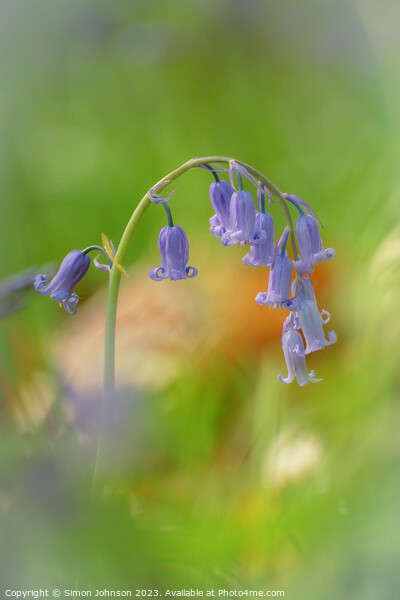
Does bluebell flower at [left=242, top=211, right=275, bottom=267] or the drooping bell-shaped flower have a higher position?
bluebell flower at [left=242, top=211, right=275, bottom=267]

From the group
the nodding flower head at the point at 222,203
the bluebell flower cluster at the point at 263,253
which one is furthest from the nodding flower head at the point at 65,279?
the nodding flower head at the point at 222,203

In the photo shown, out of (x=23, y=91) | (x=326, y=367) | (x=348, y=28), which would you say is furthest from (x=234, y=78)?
(x=326, y=367)

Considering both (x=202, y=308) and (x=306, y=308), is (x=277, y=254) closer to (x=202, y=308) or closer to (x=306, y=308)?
(x=306, y=308)

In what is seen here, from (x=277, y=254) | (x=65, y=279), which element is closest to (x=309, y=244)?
(x=277, y=254)

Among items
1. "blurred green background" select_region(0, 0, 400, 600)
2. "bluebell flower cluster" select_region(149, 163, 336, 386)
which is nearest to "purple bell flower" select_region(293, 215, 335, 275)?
"bluebell flower cluster" select_region(149, 163, 336, 386)

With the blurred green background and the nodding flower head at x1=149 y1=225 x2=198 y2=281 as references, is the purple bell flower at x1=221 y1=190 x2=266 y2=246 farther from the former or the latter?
the blurred green background

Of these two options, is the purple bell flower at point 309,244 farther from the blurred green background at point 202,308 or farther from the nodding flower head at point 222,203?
the blurred green background at point 202,308
